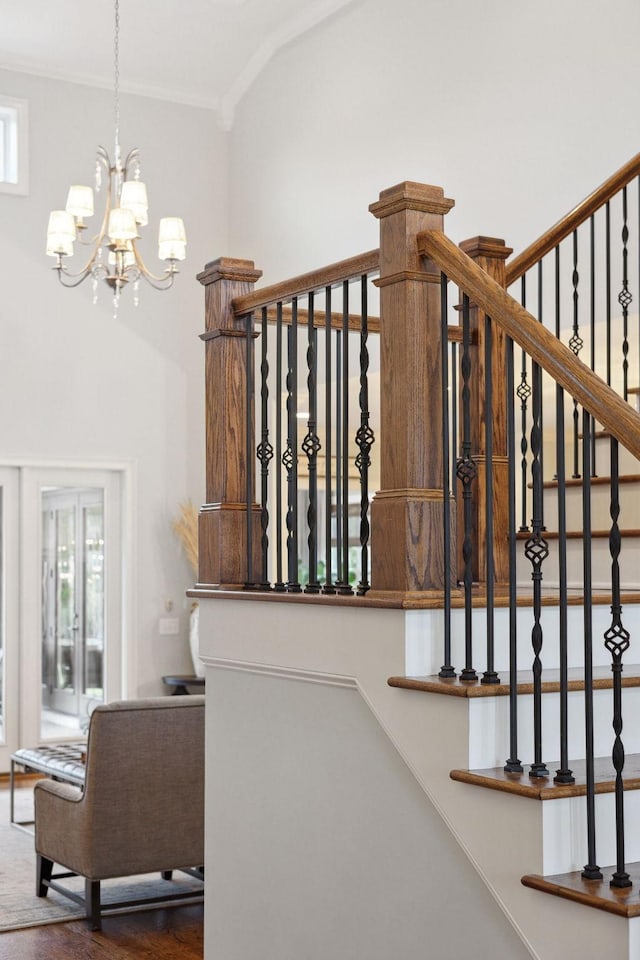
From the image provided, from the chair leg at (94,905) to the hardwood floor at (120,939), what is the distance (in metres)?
0.03

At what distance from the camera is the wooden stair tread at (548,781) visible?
7.56 ft

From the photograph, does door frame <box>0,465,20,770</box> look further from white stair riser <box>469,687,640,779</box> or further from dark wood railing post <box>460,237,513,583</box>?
white stair riser <box>469,687,640,779</box>

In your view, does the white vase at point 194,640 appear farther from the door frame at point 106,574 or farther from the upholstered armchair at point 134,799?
the upholstered armchair at point 134,799

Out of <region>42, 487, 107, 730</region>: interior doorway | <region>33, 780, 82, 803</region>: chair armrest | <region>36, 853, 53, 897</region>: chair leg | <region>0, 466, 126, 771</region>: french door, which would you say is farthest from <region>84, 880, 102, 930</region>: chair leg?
<region>42, 487, 107, 730</region>: interior doorway

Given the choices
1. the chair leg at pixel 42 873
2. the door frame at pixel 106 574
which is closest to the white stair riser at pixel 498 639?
the chair leg at pixel 42 873

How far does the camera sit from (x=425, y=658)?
2729 millimetres

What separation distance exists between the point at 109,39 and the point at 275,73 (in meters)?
1.25

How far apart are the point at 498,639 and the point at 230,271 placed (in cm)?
146

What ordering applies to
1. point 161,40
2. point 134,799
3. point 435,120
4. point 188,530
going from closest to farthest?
1. point 134,799
2. point 435,120
3. point 161,40
4. point 188,530

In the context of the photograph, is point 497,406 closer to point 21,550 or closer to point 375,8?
point 375,8

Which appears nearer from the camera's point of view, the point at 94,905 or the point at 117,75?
the point at 94,905

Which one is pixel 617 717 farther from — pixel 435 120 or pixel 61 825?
pixel 435 120

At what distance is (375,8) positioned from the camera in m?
7.66

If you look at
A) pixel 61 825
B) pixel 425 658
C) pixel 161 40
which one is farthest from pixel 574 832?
pixel 161 40
